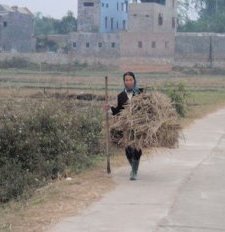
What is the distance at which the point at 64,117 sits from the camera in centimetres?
1455

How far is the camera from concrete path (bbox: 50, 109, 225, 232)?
909 cm

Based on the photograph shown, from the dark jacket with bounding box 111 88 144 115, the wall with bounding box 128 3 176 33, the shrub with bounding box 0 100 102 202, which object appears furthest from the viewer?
the wall with bounding box 128 3 176 33

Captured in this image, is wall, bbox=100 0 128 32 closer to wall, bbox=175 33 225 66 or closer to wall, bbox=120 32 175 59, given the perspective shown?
wall, bbox=120 32 175 59

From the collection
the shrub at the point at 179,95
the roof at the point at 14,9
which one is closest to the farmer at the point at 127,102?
the shrub at the point at 179,95

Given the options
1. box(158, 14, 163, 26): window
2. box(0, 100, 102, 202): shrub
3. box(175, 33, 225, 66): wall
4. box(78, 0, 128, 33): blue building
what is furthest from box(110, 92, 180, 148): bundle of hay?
box(78, 0, 128, 33): blue building

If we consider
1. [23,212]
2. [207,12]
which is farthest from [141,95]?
[207,12]

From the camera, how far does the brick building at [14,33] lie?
9094 centimetres

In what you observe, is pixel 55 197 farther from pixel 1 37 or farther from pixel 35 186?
pixel 1 37

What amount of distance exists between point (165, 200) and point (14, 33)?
270ft

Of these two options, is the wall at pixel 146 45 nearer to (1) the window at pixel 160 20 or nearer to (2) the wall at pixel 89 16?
(1) the window at pixel 160 20

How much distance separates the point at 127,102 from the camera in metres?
12.7

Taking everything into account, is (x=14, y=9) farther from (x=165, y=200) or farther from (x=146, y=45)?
(x=165, y=200)

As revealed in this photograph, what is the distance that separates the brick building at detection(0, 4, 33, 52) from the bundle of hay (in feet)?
259

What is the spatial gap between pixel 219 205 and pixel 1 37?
82994 mm
